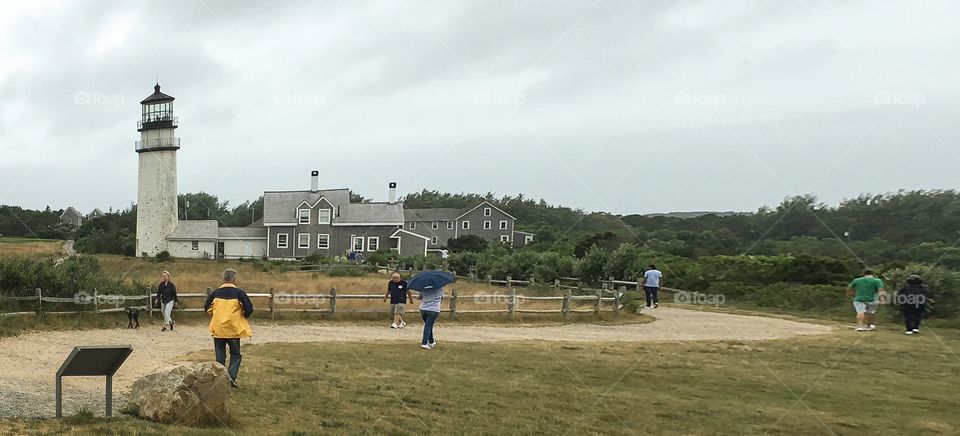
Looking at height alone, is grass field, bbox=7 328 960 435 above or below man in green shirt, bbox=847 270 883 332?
below

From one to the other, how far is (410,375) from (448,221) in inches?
3056

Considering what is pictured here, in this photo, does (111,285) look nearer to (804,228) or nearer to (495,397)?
(495,397)

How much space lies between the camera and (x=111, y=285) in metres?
23.5

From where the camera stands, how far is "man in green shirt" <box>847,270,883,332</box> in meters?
22.2

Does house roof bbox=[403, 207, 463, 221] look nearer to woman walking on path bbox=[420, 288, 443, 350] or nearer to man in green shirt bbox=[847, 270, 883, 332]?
man in green shirt bbox=[847, 270, 883, 332]

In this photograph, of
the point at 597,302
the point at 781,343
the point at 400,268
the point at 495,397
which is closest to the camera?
the point at 495,397

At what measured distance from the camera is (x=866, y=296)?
22.3m

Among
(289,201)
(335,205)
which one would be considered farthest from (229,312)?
(289,201)

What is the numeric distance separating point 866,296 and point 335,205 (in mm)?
56636

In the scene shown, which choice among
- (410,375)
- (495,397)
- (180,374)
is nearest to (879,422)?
(495,397)

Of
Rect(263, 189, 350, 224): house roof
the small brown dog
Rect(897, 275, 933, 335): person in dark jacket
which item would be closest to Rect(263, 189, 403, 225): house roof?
Rect(263, 189, 350, 224): house roof

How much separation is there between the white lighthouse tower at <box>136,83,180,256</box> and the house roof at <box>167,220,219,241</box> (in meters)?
2.89

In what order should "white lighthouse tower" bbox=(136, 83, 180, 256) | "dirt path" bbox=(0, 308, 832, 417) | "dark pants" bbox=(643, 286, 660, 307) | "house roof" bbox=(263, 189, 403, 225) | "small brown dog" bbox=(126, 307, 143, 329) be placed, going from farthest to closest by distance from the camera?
1. "house roof" bbox=(263, 189, 403, 225)
2. "white lighthouse tower" bbox=(136, 83, 180, 256)
3. "dark pants" bbox=(643, 286, 660, 307)
4. "small brown dog" bbox=(126, 307, 143, 329)
5. "dirt path" bbox=(0, 308, 832, 417)

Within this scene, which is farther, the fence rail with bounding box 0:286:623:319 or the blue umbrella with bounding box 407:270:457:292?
the fence rail with bounding box 0:286:623:319
